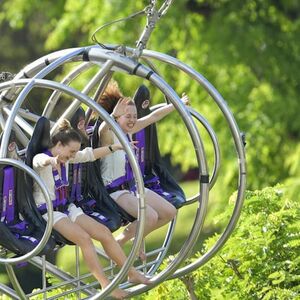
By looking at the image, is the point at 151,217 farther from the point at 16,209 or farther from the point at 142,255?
the point at 16,209

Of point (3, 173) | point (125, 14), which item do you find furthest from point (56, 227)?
point (125, 14)

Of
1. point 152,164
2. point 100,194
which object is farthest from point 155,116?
point 152,164

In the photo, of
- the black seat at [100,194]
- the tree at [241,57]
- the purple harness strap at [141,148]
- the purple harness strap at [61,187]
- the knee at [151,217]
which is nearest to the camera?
the purple harness strap at [61,187]

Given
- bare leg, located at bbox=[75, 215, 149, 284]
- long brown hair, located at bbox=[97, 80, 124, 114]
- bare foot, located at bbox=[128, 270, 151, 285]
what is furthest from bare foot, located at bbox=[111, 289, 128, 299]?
long brown hair, located at bbox=[97, 80, 124, 114]

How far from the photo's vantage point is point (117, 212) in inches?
291

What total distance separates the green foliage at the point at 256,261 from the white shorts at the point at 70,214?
116cm

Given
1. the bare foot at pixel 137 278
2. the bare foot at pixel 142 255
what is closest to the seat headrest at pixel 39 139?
the bare foot at pixel 137 278

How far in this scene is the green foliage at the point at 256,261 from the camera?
7.87 m

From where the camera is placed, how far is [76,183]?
23.9ft

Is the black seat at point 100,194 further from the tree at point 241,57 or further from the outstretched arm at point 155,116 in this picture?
the tree at point 241,57

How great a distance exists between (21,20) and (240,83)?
3590 millimetres

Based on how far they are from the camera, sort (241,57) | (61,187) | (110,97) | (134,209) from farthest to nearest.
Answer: (241,57), (110,97), (134,209), (61,187)

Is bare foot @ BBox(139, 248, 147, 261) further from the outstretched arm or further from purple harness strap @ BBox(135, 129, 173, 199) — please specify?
the outstretched arm

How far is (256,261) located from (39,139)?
1802 mm
